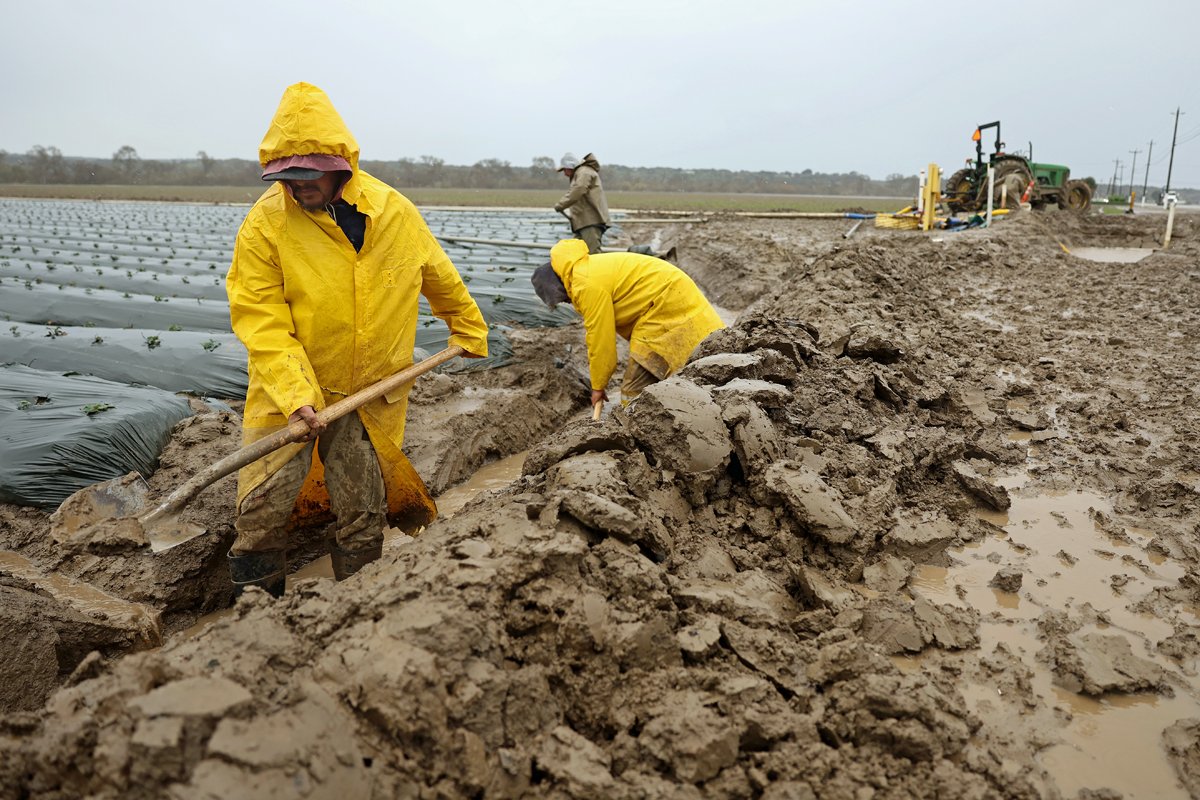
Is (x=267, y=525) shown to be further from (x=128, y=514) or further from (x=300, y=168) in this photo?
(x=300, y=168)

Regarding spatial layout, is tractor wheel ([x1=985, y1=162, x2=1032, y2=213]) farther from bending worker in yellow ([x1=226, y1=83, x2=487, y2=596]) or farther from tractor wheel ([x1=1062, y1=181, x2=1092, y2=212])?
bending worker in yellow ([x1=226, y1=83, x2=487, y2=596])

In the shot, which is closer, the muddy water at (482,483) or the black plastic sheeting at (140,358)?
the muddy water at (482,483)

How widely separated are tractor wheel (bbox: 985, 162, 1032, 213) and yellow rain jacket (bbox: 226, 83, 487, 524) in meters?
16.0

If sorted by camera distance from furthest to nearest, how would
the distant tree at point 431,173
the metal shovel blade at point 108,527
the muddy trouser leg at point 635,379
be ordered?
the distant tree at point 431,173
the muddy trouser leg at point 635,379
the metal shovel blade at point 108,527

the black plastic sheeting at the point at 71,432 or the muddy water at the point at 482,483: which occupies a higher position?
the black plastic sheeting at the point at 71,432

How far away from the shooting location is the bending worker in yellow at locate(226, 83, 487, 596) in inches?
105

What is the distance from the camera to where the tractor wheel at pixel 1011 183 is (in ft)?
51.5

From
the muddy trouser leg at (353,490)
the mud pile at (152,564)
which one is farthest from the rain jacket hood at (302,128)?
the mud pile at (152,564)

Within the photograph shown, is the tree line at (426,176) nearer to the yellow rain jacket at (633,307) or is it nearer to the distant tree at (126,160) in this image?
the distant tree at (126,160)

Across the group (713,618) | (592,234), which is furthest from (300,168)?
(592,234)

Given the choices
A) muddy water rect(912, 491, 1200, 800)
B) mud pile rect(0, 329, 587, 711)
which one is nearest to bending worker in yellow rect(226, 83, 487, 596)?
mud pile rect(0, 329, 587, 711)

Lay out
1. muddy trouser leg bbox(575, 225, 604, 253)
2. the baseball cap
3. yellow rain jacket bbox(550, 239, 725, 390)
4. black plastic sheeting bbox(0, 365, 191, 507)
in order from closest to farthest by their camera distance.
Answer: the baseball cap → black plastic sheeting bbox(0, 365, 191, 507) → yellow rain jacket bbox(550, 239, 725, 390) → muddy trouser leg bbox(575, 225, 604, 253)

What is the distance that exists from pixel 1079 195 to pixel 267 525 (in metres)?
21.0

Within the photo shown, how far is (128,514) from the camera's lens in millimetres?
3578
